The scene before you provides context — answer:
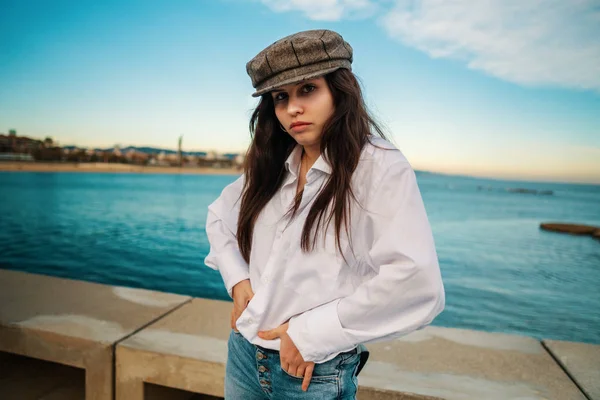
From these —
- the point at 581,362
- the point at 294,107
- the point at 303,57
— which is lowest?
the point at 581,362

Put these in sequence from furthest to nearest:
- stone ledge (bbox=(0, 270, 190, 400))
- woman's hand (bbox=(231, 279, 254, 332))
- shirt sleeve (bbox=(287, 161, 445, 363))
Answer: stone ledge (bbox=(0, 270, 190, 400)) → woman's hand (bbox=(231, 279, 254, 332)) → shirt sleeve (bbox=(287, 161, 445, 363))

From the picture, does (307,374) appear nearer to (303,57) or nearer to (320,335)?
(320,335)

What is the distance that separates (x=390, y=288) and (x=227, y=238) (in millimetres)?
727

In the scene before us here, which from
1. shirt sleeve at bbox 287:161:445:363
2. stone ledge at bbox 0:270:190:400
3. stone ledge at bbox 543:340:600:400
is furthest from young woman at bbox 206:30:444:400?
stone ledge at bbox 543:340:600:400

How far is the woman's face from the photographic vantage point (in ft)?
3.71

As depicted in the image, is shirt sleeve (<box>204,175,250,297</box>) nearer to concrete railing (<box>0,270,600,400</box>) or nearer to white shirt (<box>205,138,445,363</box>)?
white shirt (<box>205,138,445,363</box>)

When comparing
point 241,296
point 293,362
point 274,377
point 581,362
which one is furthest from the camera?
point 581,362

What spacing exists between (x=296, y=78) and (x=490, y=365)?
6.16ft

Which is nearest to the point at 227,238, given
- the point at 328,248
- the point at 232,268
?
the point at 232,268

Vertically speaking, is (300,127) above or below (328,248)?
above

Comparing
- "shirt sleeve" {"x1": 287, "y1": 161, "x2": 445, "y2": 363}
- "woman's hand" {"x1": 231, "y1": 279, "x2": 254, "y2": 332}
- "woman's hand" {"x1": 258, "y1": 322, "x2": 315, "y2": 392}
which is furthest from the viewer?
"woman's hand" {"x1": 231, "y1": 279, "x2": 254, "y2": 332}

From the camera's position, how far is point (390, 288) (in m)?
0.92

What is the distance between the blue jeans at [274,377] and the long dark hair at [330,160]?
329 millimetres

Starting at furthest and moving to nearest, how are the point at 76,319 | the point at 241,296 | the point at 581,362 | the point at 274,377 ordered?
the point at 76,319
the point at 581,362
the point at 241,296
the point at 274,377
